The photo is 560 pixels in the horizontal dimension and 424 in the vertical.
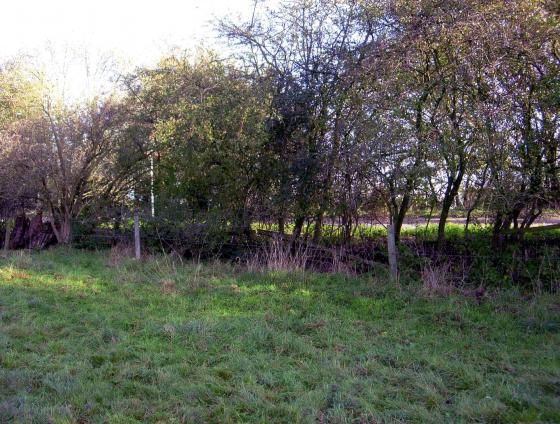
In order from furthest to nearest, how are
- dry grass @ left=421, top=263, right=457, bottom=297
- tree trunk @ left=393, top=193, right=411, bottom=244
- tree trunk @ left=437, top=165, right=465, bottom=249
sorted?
tree trunk @ left=393, top=193, right=411, bottom=244 → tree trunk @ left=437, top=165, right=465, bottom=249 → dry grass @ left=421, top=263, right=457, bottom=297

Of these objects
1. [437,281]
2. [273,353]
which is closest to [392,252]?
→ [437,281]

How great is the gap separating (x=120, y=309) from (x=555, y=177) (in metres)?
7.24

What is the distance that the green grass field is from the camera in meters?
4.16

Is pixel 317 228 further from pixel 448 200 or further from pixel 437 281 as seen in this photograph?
pixel 437 281

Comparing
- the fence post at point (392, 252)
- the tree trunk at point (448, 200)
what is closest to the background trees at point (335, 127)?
the tree trunk at point (448, 200)

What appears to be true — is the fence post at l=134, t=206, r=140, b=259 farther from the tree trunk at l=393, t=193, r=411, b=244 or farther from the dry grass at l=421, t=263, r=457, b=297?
the dry grass at l=421, t=263, r=457, b=297

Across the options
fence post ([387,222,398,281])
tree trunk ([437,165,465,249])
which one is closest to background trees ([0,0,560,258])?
tree trunk ([437,165,465,249])

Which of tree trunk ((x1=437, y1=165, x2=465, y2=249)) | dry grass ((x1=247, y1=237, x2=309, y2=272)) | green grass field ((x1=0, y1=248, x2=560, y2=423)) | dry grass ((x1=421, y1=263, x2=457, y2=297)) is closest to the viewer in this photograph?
green grass field ((x1=0, y1=248, x2=560, y2=423))

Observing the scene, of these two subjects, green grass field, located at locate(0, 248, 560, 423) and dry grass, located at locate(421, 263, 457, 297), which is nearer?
green grass field, located at locate(0, 248, 560, 423)

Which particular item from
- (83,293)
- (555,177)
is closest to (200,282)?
(83,293)

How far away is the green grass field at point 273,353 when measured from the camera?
4.16 metres

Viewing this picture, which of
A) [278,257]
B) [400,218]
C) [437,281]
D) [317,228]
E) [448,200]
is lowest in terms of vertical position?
[437,281]

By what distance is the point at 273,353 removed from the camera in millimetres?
5613

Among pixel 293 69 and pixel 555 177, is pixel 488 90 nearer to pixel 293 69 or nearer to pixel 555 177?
pixel 555 177
